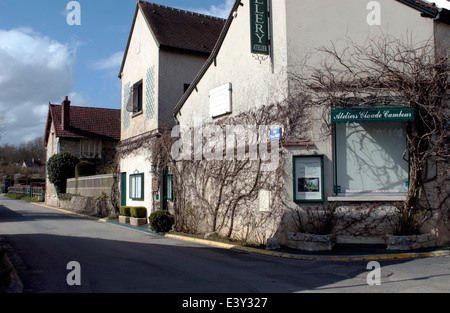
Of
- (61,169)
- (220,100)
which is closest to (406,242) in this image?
(220,100)

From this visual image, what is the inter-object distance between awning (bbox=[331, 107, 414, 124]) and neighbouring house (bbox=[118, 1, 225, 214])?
27.5 ft

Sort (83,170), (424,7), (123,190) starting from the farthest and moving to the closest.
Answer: (83,170), (123,190), (424,7)

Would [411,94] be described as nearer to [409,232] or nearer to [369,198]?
[369,198]

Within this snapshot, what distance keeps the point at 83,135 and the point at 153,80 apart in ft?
66.3

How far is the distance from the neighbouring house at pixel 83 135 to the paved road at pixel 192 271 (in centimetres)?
2476

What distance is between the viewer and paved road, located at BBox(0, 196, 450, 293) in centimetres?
693

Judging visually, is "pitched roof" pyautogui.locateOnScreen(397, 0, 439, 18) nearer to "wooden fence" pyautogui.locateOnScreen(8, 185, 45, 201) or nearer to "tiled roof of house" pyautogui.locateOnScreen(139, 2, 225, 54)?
"tiled roof of house" pyautogui.locateOnScreen(139, 2, 225, 54)

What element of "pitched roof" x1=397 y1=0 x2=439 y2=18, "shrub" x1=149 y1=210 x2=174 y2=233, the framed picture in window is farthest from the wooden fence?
"pitched roof" x1=397 y1=0 x2=439 y2=18

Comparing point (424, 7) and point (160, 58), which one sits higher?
point (160, 58)

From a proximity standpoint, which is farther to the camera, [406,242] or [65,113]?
[65,113]

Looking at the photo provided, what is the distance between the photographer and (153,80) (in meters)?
18.5

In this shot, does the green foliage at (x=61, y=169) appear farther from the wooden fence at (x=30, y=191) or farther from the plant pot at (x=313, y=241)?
the plant pot at (x=313, y=241)

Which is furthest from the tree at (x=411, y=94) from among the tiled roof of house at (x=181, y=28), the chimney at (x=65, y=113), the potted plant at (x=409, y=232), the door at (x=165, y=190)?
the chimney at (x=65, y=113)
